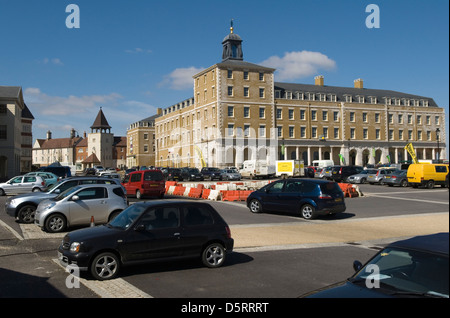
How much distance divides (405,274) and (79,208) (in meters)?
11.8

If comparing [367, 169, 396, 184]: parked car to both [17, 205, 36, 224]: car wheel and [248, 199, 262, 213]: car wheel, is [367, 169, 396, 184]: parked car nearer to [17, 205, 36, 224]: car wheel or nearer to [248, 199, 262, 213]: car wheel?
[248, 199, 262, 213]: car wheel

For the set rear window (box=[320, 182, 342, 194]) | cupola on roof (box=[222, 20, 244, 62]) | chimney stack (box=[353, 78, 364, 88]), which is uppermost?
cupola on roof (box=[222, 20, 244, 62])

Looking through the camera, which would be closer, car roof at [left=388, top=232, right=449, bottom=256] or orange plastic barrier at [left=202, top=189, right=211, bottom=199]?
car roof at [left=388, top=232, right=449, bottom=256]

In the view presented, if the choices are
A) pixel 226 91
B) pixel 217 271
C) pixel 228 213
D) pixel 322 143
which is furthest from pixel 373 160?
pixel 217 271

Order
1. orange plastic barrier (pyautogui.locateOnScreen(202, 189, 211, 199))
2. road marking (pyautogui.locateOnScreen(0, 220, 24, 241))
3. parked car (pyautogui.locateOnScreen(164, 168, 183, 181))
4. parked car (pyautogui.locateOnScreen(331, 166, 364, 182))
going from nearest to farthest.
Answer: road marking (pyautogui.locateOnScreen(0, 220, 24, 241)), orange plastic barrier (pyautogui.locateOnScreen(202, 189, 211, 199)), parked car (pyautogui.locateOnScreen(331, 166, 364, 182)), parked car (pyautogui.locateOnScreen(164, 168, 183, 181))

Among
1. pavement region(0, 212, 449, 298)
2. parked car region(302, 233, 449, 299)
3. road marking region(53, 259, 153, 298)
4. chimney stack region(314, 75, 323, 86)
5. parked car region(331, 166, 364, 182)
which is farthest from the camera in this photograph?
chimney stack region(314, 75, 323, 86)

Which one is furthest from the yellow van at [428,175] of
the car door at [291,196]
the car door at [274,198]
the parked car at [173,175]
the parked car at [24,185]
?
the parked car at [173,175]

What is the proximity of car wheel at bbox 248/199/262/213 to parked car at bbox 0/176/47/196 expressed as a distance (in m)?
15.7

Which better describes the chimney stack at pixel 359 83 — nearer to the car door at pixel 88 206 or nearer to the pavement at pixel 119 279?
the pavement at pixel 119 279

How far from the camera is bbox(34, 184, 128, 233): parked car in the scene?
45.1ft

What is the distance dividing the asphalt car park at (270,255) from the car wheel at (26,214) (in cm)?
47

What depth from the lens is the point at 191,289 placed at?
7289 millimetres

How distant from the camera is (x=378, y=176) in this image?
131 feet

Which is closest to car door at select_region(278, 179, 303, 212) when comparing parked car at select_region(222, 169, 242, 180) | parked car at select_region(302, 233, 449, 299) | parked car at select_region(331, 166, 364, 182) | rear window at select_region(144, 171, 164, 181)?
rear window at select_region(144, 171, 164, 181)
